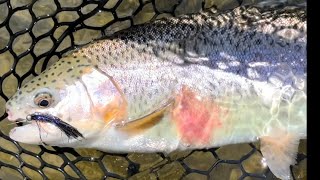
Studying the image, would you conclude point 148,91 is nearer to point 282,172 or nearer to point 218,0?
point 282,172

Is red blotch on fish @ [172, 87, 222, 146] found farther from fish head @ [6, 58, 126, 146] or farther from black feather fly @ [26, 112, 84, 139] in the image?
black feather fly @ [26, 112, 84, 139]

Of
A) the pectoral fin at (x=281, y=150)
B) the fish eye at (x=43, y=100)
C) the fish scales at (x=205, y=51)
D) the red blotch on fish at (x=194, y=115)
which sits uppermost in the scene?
the fish scales at (x=205, y=51)

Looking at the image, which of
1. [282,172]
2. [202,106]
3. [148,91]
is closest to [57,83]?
[148,91]

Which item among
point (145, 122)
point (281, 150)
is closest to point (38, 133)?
point (145, 122)

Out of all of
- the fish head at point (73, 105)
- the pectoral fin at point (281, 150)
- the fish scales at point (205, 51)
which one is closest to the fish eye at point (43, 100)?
the fish head at point (73, 105)

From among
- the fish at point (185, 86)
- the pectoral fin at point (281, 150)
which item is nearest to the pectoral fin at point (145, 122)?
the fish at point (185, 86)

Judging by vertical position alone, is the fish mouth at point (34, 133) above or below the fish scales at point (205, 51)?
below

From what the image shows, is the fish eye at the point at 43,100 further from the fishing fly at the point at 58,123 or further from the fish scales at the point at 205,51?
the fish scales at the point at 205,51

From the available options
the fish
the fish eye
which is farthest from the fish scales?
the fish eye

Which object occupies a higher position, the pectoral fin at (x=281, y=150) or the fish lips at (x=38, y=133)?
the fish lips at (x=38, y=133)
